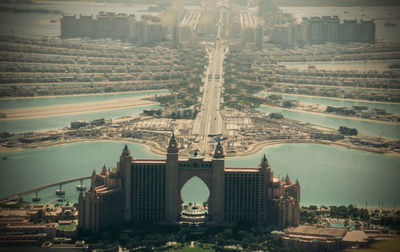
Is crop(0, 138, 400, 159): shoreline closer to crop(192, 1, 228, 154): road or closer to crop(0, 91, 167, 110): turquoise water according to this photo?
crop(192, 1, 228, 154): road

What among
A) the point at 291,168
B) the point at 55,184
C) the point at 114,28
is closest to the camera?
the point at 55,184

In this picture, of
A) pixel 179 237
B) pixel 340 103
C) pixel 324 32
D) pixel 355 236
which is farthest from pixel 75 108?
pixel 324 32

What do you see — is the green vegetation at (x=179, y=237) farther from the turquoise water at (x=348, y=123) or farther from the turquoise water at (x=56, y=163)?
the turquoise water at (x=348, y=123)

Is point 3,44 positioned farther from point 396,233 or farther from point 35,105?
point 396,233

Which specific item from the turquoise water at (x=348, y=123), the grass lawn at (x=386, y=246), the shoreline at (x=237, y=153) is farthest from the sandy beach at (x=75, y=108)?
the grass lawn at (x=386, y=246)

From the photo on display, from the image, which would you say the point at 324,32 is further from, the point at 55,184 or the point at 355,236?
the point at 355,236

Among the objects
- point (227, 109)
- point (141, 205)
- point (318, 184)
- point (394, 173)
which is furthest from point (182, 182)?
point (227, 109)
